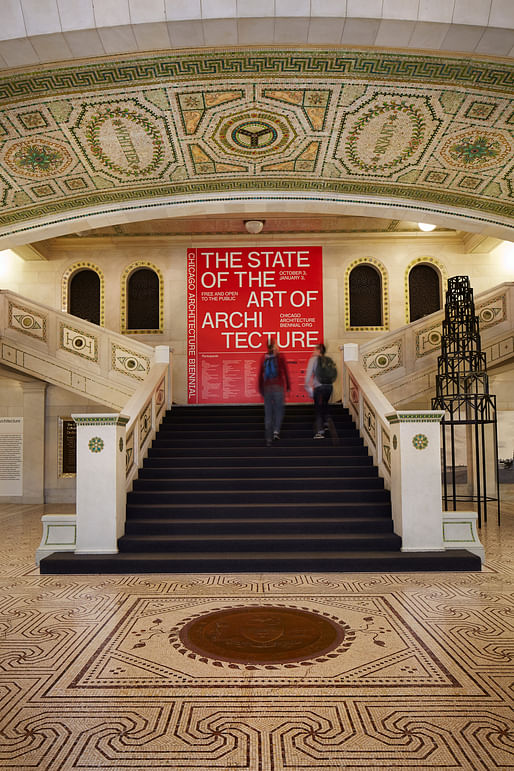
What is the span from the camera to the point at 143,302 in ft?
43.4

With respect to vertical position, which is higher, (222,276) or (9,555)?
(222,276)

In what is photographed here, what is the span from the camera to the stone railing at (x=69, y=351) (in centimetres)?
1054

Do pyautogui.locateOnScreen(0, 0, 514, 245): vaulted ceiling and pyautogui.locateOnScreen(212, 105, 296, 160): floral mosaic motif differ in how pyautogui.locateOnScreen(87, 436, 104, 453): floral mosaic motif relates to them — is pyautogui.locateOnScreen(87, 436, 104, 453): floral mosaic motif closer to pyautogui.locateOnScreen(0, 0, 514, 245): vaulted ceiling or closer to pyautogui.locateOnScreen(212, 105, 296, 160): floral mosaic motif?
pyautogui.locateOnScreen(0, 0, 514, 245): vaulted ceiling

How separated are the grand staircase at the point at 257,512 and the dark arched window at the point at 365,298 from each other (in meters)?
4.68

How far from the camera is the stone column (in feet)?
40.0

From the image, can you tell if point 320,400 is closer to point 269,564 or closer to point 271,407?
point 271,407

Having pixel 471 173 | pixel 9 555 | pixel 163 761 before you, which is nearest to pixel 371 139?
pixel 471 173

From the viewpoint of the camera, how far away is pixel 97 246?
13.1 metres

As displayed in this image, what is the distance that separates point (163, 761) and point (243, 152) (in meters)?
7.31

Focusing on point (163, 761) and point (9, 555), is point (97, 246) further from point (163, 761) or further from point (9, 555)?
point (163, 761)

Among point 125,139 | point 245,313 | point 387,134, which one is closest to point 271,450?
point 387,134

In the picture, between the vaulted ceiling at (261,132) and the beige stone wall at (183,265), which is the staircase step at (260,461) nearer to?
the vaulted ceiling at (261,132)

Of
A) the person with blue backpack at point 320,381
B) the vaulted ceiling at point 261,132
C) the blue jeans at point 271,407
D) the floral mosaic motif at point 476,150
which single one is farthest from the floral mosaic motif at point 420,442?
the floral mosaic motif at point 476,150

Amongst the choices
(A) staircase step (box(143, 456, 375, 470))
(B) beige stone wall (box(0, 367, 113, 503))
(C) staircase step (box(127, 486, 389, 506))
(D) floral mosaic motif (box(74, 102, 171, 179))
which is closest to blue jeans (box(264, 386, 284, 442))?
(A) staircase step (box(143, 456, 375, 470))
